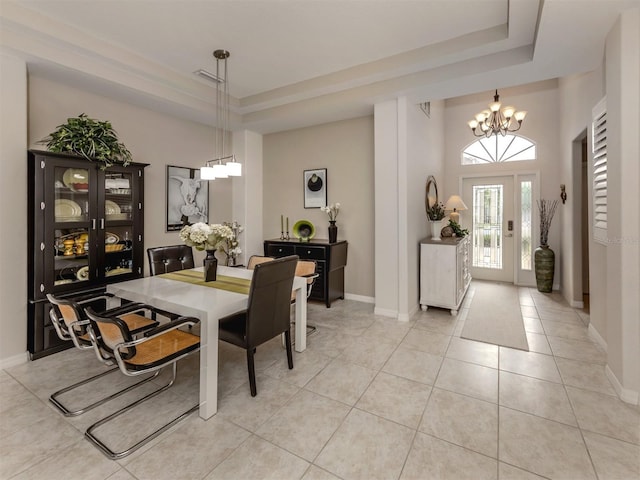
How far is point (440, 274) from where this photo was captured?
4047mm

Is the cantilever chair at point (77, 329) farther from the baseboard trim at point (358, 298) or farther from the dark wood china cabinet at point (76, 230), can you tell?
the baseboard trim at point (358, 298)

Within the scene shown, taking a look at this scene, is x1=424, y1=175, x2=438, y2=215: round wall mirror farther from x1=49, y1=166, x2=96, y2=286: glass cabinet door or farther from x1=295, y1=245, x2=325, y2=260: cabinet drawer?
x1=49, y1=166, x2=96, y2=286: glass cabinet door

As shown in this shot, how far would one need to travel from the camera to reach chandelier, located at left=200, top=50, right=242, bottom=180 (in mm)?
2852

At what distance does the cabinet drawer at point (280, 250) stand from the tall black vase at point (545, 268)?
400 centimetres

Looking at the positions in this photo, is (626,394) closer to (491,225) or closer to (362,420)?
(362,420)

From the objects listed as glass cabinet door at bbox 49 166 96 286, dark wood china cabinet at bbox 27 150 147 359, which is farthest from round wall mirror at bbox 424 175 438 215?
glass cabinet door at bbox 49 166 96 286

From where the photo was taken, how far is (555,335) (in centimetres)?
331

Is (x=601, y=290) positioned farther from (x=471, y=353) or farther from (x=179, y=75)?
(x=179, y=75)

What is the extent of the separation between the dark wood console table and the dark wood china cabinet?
189cm

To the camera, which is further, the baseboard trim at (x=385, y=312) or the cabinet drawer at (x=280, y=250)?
the cabinet drawer at (x=280, y=250)

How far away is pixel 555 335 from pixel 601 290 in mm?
662

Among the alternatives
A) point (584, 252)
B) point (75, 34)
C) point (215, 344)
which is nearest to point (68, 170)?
point (75, 34)

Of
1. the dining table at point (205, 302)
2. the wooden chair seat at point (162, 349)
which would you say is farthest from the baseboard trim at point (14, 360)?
the wooden chair seat at point (162, 349)

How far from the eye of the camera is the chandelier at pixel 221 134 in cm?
285
